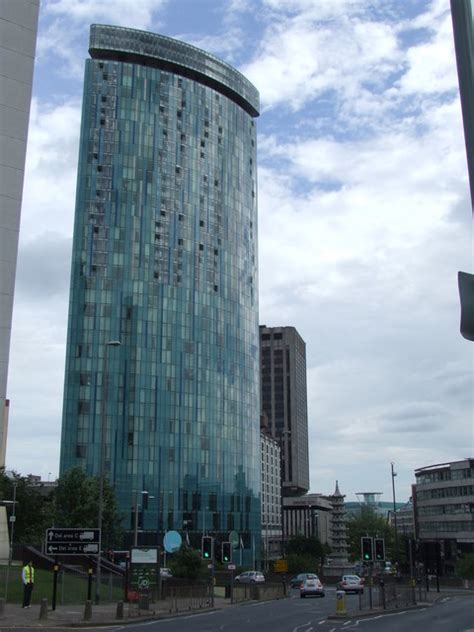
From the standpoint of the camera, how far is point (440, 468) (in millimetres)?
134500

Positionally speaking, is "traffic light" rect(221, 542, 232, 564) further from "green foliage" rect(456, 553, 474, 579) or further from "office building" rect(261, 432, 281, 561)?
"office building" rect(261, 432, 281, 561)

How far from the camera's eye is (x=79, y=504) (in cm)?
7206

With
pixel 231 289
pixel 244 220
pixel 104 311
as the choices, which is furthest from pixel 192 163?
pixel 104 311

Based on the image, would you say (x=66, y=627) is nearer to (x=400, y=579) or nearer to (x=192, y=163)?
(x=400, y=579)

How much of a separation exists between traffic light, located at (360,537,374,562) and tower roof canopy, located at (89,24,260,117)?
377 feet

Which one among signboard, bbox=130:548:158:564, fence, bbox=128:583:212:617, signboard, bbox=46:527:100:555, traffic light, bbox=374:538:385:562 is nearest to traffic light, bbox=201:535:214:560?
fence, bbox=128:583:212:617

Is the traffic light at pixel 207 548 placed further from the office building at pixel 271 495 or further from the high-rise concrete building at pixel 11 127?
the office building at pixel 271 495

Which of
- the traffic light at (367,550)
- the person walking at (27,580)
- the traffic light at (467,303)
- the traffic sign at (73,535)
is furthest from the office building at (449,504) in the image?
the traffic light at (467,303)

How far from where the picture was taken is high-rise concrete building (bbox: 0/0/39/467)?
34844 mm

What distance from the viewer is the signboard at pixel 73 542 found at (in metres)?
33.9

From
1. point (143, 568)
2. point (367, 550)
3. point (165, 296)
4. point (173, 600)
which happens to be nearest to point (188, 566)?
point (173, 600)

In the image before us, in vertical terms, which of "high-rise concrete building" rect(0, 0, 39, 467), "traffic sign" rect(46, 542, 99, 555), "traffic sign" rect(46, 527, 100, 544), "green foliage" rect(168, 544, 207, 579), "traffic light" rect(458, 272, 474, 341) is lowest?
"green foliage" rect(168, 544, 207, 579)

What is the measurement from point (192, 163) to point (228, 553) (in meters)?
101

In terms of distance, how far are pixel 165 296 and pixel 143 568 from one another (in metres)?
89.8
